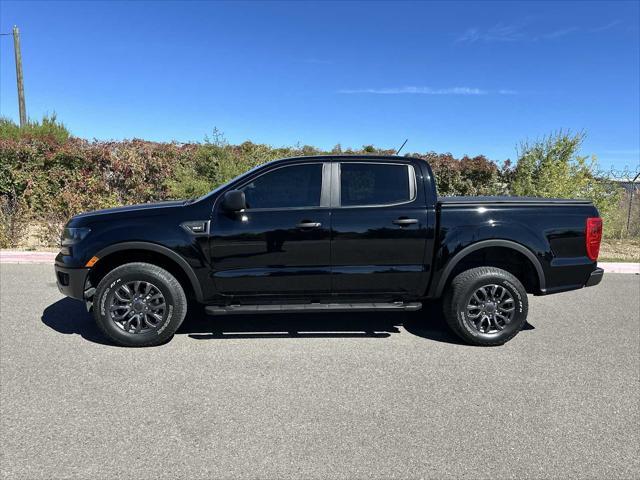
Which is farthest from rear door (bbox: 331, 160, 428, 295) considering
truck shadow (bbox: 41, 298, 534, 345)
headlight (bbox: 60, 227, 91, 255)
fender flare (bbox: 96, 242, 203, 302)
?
headlight (bbox: 60, 227, 91, 255)

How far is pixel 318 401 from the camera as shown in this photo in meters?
3.12

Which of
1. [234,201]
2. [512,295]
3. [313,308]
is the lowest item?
[313,308]

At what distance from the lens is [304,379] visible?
3.48 meters

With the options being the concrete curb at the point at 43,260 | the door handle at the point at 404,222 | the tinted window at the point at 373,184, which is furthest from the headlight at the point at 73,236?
the concrete curb at the point at 43,260

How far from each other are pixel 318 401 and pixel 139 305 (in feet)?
6.91

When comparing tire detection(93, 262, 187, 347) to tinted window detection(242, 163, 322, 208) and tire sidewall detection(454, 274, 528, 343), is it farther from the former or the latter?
tire sidewall detection(454, 274, 528, 343)

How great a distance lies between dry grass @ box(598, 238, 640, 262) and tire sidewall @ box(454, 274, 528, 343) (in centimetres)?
603

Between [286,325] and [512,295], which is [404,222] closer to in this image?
[512,295]

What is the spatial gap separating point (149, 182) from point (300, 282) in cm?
815

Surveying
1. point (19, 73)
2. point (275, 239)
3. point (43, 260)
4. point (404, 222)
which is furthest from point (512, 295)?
A: point (19, 73)

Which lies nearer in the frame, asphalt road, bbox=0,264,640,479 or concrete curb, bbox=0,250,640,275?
asphalt road, bbox=0,264,640,479

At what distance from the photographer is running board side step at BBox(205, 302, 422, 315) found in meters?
4.10

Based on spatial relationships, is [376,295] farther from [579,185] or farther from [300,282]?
[579,185]

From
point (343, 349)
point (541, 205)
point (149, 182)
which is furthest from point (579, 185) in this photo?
point (149, 182)
